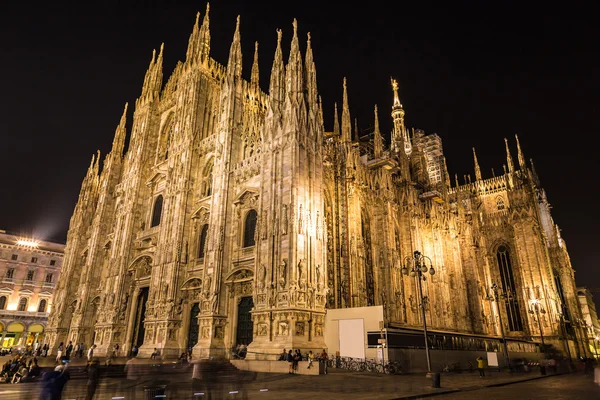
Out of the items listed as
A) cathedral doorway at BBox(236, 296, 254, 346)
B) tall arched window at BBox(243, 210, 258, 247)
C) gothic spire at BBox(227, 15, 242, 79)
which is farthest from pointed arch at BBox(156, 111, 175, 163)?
cathedral doorway at BBox(236, 296, 254, 346)

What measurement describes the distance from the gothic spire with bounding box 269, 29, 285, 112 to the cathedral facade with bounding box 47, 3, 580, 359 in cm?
11

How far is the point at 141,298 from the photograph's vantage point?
1379 inches

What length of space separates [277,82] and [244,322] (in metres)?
18.4

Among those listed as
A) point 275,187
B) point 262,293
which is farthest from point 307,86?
point 262,293

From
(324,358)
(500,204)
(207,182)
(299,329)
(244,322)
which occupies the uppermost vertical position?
(500,204)

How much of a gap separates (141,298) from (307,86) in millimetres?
24163

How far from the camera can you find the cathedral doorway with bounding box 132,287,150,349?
1318 inches

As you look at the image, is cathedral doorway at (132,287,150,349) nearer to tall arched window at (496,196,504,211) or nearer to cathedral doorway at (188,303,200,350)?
cathedral doorway at (188,303,200,350)

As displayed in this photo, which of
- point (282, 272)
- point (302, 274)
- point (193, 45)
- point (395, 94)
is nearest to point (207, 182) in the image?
point (282, 272)

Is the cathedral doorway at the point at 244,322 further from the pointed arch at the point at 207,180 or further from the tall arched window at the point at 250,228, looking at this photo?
the pointed arch at the point at 207,180

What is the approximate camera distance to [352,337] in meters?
22.0

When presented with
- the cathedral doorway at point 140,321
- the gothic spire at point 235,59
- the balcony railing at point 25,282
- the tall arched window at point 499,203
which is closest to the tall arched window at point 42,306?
the balcony railing at point 25,282

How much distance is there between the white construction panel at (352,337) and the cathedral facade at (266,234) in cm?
144

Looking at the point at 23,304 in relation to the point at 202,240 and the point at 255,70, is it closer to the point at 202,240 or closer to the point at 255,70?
the point at 202,240
